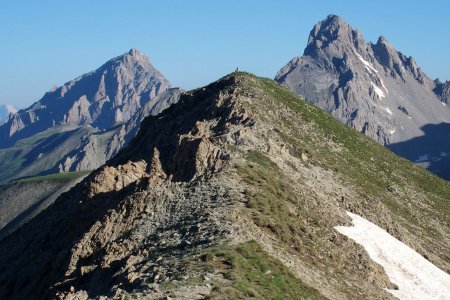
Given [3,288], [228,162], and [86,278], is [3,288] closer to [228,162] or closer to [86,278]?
[86,278]

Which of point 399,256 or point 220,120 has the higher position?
point 220,120

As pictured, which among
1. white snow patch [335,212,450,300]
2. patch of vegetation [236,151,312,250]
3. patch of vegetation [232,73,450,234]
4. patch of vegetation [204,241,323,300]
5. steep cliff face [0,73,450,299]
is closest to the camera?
patch of vegetation [204,241,323,300]

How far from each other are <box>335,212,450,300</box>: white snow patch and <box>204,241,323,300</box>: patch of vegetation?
15430mm

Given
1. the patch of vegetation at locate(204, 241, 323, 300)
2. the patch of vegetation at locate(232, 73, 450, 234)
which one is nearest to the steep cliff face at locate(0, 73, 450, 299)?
the patch of vegetation at locate(204, 241, 323, 300)

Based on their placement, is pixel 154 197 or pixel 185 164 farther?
pixel 185 164

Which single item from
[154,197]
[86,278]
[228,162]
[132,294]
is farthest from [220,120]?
[132,294]

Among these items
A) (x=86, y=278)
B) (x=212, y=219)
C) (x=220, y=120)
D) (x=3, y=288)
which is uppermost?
(x=220, y=120)

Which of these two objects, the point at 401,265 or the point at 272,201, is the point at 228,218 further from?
the point at 401,265

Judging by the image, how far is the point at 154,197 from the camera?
48844 millimetres

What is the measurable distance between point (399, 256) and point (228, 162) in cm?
1941

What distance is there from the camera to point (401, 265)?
56062mm

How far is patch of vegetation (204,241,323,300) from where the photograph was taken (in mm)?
34125

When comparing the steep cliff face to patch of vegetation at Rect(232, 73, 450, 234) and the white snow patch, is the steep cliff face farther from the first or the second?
the white snow patch

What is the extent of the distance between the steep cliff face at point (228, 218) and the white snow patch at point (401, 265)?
82.8 inches
